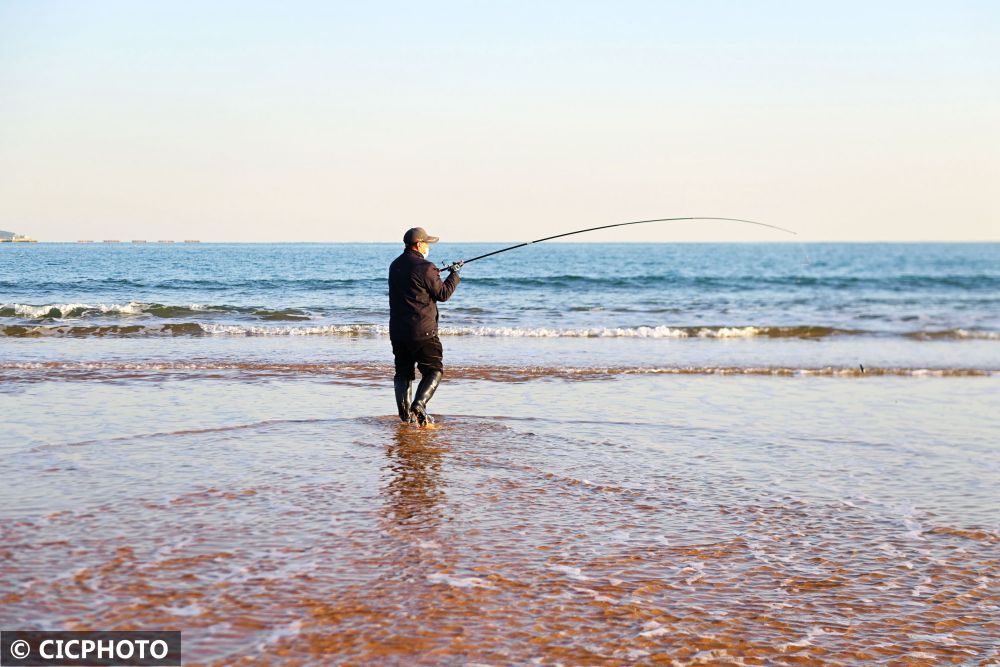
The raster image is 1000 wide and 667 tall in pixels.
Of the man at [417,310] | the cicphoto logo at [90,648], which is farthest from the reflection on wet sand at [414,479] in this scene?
the cicphoto logo at [90,648]

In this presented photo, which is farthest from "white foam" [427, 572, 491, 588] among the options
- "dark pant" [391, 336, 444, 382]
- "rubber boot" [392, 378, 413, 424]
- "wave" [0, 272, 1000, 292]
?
"wave" [0, 272, 1000, 292]

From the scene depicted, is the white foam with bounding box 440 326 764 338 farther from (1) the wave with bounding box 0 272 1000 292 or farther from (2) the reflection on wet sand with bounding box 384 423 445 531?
(1) the wave with bounding box 0 272 1000 292

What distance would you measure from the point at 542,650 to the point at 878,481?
4.16 meters

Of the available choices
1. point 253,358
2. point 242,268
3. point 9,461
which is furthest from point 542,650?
point 242,268

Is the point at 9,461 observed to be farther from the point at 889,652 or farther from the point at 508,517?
the point at 889,652

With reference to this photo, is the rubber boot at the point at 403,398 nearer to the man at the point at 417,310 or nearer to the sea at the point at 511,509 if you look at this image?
the man at the point at 417,310

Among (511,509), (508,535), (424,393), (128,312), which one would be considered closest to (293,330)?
(128,312)

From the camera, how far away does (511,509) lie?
231 inches

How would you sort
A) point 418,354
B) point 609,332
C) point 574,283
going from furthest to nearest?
1. point 574,283
2. point 609,332
3. point 418,354

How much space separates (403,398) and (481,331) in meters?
11.9

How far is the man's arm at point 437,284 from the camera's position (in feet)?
26.9

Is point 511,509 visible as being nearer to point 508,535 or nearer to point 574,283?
point 508,535

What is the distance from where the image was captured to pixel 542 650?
12.2 feet

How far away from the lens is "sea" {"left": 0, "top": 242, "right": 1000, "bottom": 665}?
3.94 m
